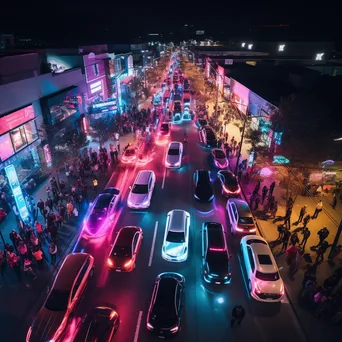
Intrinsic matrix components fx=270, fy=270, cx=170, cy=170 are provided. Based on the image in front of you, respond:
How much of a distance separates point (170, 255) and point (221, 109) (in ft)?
113

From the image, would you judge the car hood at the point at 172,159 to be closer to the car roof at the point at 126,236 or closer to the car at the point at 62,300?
the car roof at the point at 126,236

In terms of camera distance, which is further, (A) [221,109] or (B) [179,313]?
(A) [221,109]

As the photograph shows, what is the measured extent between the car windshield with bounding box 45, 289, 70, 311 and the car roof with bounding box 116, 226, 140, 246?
3.84 meters

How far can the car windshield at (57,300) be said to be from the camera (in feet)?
37.9

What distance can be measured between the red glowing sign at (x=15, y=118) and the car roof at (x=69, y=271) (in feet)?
37.4

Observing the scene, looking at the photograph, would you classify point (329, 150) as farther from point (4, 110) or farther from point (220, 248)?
point (4, 110)

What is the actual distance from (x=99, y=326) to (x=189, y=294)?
4.58m

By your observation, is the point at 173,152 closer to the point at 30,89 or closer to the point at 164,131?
the point at 164,131

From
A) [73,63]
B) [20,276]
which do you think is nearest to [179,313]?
[20,276]

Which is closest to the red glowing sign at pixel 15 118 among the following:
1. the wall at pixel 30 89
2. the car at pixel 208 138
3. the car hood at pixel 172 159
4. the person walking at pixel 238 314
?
the wall at pixel 30 89

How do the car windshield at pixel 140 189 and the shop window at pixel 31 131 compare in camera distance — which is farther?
the shop window at pixel 31 131

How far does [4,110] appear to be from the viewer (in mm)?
19641

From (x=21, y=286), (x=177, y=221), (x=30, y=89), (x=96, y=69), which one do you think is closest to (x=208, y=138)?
(x=177, y=221)

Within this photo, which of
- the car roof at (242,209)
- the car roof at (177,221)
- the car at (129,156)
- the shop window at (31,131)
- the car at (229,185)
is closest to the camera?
the car roof at (177,221)
